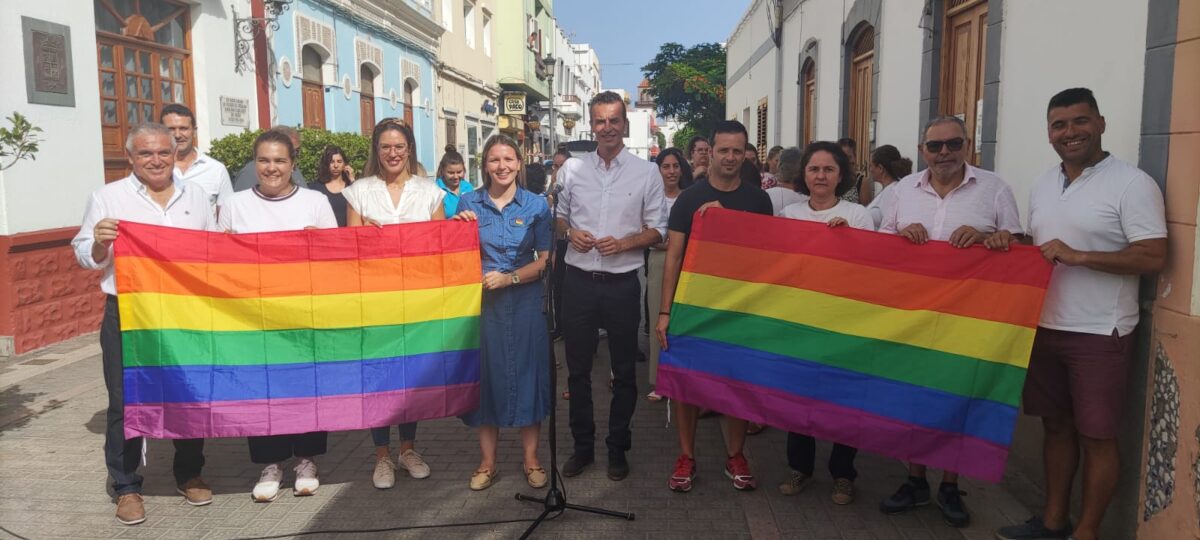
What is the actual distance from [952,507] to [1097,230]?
1495 millimetres

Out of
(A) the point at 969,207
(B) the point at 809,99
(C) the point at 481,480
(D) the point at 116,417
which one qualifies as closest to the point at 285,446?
(D) the point at 116,417

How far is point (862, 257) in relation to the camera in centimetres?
399

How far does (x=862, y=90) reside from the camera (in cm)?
1015

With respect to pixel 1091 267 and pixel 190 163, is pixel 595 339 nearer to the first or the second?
pixel 1091 267

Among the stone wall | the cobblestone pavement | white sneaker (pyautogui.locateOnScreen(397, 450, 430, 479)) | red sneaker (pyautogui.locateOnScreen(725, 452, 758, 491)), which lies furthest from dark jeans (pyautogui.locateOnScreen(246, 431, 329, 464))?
the stone wall

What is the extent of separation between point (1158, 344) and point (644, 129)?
65089 millimetres

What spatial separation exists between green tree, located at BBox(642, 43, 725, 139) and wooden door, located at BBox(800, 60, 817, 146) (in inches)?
913

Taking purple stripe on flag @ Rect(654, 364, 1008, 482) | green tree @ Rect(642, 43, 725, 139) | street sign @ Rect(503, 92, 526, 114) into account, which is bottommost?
purple stripe on flag @ Rect(654, 364, 1008, 482)

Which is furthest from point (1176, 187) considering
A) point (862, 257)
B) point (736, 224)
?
point (736, 224)

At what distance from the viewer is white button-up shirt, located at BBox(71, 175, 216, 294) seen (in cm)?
388

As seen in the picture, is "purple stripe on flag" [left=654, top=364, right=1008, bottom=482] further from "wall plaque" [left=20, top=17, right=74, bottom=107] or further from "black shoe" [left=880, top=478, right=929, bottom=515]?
"wall plaque" [left=20, top=17, right=74, bottom=107]

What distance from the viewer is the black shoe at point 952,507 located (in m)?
3.98

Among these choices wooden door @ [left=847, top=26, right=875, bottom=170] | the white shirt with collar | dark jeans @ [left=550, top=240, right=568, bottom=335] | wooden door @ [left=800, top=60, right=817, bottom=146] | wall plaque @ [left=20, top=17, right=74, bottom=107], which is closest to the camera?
the white shirt with collar

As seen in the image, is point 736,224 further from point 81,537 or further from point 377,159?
point 81,537
